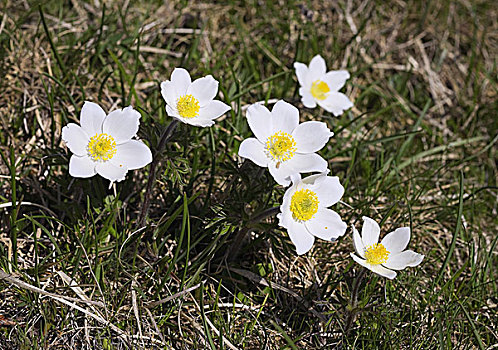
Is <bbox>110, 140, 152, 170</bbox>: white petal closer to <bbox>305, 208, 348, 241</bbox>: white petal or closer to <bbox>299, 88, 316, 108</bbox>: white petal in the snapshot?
<bbox>305, 208, 348, 241</bbox>: white petal

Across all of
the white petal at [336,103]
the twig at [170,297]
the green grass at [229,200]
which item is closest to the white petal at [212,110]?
the green grass at [229,200]

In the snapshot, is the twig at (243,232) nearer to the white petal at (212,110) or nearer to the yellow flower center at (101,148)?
the white petal at (212,110)

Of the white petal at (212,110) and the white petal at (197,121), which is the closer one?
the white petal at (197,121)

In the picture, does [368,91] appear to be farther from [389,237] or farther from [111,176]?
[111,176]

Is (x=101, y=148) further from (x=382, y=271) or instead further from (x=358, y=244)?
(x=382, y=271)

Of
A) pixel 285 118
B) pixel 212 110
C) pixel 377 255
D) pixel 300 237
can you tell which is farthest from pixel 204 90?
pixel 377 255

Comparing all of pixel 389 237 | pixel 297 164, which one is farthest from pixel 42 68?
pixel 389 237

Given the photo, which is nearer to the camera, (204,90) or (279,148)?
(279,148)
